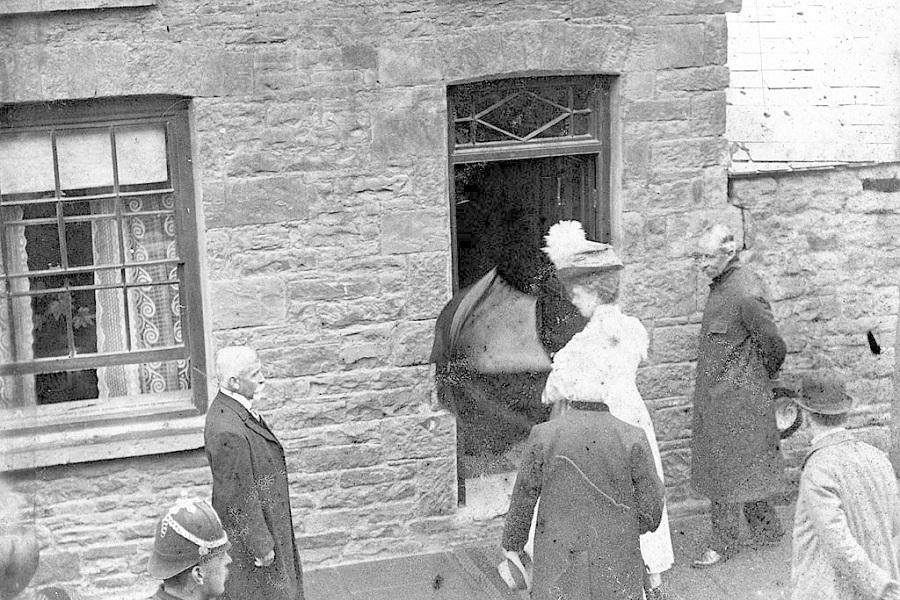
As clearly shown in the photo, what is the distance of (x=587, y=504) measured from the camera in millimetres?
5062

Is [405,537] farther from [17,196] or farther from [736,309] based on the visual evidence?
[17,196]

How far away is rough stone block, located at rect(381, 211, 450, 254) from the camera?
7.05 m

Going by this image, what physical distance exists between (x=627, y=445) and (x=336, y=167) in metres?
2.82

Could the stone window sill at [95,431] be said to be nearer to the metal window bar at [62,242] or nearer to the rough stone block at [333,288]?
the metal window bar at [62,242]

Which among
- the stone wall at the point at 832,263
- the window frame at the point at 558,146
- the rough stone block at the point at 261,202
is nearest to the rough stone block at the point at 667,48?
the window frame at the point at 558,146

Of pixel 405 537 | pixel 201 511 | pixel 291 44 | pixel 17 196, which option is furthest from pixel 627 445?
pixel 17 196

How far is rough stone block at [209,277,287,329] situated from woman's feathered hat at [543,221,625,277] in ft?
5.52

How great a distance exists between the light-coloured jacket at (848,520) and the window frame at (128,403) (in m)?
3.76

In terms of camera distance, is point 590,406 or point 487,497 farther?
point 487,497

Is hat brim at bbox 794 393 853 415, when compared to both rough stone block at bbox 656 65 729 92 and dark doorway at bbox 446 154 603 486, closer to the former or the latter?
dark doorway at bbox 446 154 603 486

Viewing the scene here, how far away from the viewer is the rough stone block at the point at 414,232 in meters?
7.05

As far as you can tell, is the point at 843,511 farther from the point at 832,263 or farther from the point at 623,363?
the point at 832,263

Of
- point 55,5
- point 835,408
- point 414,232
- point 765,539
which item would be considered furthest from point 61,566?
point 835,408

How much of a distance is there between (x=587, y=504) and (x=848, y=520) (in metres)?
1.10
